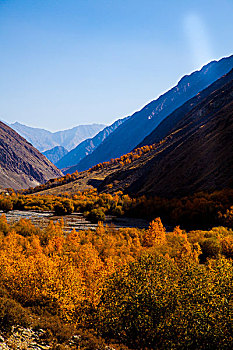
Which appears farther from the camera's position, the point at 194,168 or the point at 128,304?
the point at 194,168

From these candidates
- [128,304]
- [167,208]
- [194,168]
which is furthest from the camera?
[194,168]

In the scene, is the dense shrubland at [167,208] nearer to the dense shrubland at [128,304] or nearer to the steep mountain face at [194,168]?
the steep mountain face at [194,168]

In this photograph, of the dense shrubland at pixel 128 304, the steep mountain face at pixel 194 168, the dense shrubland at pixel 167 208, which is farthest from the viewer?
the steep mountain face at pixel 194 168

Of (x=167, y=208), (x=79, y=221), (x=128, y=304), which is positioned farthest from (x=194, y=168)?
(x=128, y=304)

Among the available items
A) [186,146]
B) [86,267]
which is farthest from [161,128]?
[86,267]

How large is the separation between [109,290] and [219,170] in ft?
187

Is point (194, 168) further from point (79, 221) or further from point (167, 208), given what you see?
point (79, 221)

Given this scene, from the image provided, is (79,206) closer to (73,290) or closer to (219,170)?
(219,170)

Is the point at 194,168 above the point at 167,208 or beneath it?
above

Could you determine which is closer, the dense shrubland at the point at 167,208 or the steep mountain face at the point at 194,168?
the dense shrubland at the point at 167,208

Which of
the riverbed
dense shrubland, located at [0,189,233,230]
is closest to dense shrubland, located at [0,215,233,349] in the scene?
the riverbed

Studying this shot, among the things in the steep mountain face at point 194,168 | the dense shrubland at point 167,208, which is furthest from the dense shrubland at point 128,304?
the steep mountain face at point 194,168

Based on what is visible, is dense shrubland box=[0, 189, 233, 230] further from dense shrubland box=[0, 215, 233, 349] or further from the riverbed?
dense shrubland box=[0, 215, 233, 349]

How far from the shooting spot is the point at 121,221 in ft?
205
